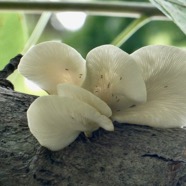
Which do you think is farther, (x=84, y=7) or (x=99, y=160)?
(x=84, y=7)

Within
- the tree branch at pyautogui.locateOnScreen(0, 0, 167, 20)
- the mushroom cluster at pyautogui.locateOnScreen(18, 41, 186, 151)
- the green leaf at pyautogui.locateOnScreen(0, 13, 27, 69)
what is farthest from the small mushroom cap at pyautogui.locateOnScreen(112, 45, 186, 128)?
the green leaf at pyautogui.locateOnScreen(0, 13, 27, 69)

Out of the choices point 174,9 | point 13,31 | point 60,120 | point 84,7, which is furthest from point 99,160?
point 13,31

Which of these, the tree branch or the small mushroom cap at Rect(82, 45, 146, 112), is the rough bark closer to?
the small mushroom cap at Rect(82, 45, 146, 112)

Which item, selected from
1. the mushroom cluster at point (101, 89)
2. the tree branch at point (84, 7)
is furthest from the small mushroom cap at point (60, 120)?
the tree branch at point (84, 7)

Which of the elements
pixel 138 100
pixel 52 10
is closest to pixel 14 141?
pixel 138 100

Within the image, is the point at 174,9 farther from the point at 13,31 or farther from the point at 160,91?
the point at 13,31

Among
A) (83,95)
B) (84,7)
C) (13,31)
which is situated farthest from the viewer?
(13,31)

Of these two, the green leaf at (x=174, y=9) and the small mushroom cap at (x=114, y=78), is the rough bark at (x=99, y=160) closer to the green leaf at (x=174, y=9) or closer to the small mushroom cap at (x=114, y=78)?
the small mushroom cap at (x=114, y=78)
